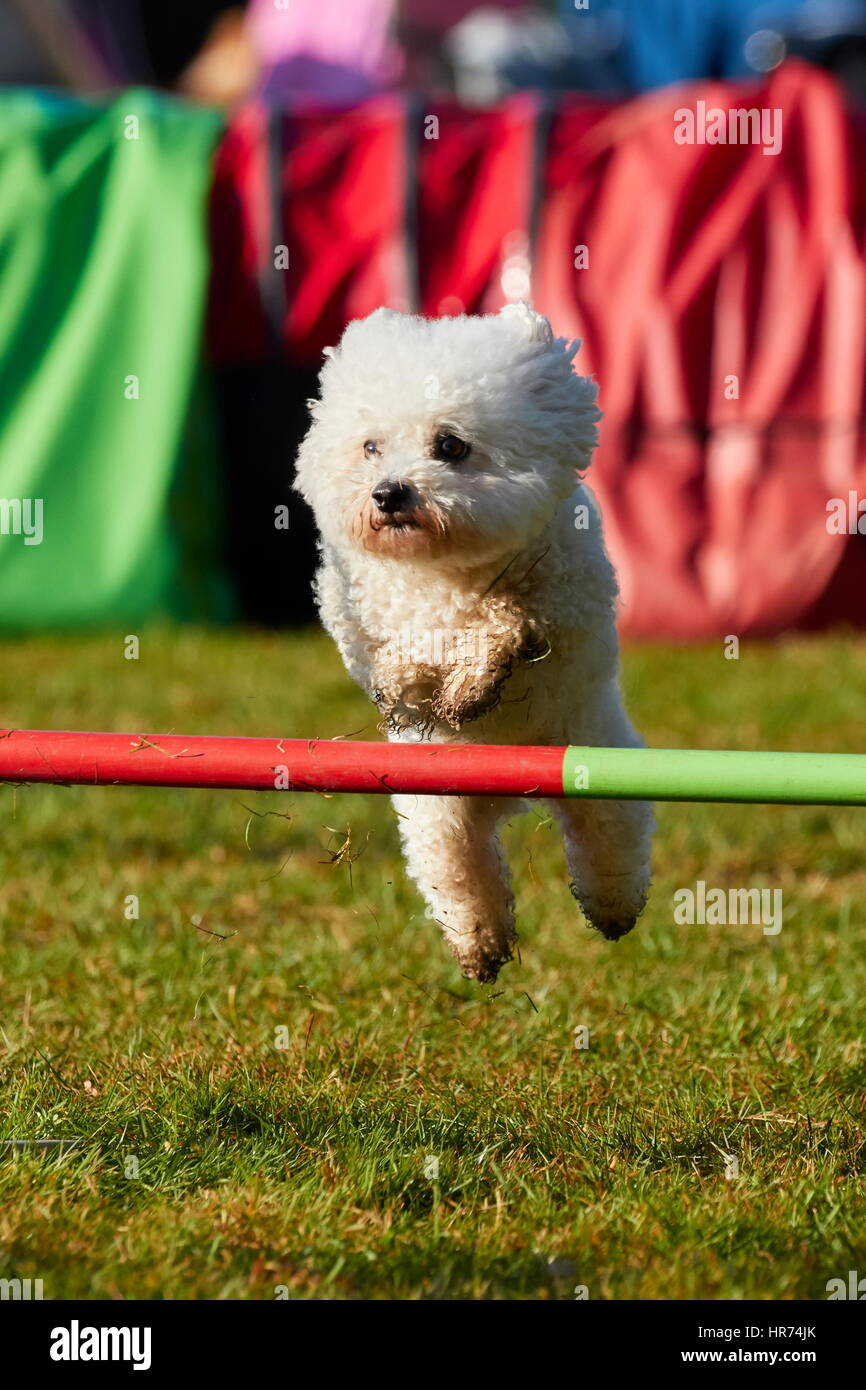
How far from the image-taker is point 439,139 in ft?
21.5

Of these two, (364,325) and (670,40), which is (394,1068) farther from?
(670,40)

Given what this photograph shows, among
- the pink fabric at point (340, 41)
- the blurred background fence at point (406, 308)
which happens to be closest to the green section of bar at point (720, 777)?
the blurred background fence at point (406, 308)

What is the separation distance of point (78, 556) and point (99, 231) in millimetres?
1243

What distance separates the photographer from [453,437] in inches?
82.4

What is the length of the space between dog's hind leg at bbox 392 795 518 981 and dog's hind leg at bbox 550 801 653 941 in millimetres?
100

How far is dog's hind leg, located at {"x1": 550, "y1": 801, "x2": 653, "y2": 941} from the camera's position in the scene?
2.45 metres

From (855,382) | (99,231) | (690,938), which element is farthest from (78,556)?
(690,938)

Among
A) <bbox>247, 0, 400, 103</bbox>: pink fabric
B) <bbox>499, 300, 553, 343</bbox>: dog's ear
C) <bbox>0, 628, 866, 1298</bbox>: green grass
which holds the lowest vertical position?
<bbox>0, 628, 866, 1298</bbox>: green grass

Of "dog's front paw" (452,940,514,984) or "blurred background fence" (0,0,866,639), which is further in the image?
"blurred background fence" (0,0,866,639)

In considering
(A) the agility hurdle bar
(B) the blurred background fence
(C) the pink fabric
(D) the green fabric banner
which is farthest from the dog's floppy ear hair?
(C) the pink fabric

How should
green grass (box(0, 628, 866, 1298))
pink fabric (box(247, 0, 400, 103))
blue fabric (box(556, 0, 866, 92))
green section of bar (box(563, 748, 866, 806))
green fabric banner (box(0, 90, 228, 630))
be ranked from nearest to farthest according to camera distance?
green section of bar (box(563, 748, 866, 806)) < green grass (box(0, 628, 866, 1298)) < green fabric banner (box(0, 90, 228, 630)) < pink fabric (box(247, 0, 400, 103)) < blue fabric (box(556, 0, 866, 92))

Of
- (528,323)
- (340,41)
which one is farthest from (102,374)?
(528,323)

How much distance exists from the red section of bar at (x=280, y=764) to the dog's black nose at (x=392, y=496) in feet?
0.92

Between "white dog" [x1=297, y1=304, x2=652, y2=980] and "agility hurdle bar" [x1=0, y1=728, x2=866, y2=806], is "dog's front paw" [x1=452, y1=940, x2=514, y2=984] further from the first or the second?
"agility hurdle bar" [x1=0, y1=728, x2=866, y2=806]
